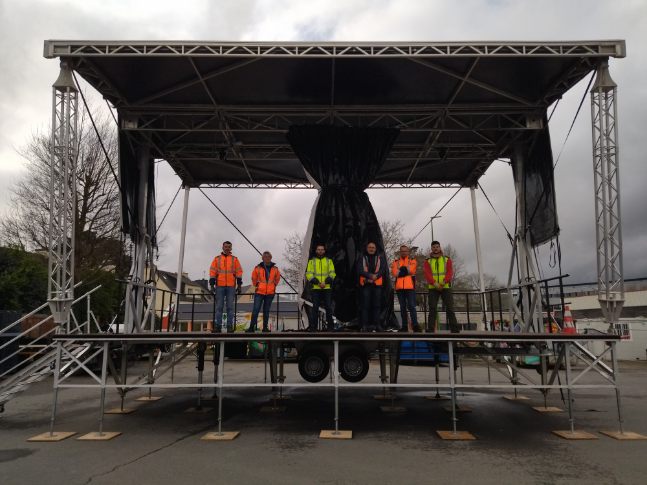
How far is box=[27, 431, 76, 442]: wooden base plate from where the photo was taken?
285 inches

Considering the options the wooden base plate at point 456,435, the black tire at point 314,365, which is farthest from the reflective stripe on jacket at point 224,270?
the wooden base plate at point 456,435

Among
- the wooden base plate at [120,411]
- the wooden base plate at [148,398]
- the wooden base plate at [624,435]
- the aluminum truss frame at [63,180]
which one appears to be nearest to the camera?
the wooden base plate at [624,435]

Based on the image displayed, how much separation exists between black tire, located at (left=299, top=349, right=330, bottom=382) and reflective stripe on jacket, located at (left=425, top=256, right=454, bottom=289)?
234 cm

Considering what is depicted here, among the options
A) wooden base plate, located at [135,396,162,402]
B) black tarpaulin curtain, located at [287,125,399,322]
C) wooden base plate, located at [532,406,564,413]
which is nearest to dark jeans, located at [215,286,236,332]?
black tarpaulin curtain, located at [287,125,399,322]

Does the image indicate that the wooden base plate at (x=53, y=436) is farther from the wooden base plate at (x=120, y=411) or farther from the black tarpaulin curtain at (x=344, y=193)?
the black tarpaulin curtain at (x=344, y=193)

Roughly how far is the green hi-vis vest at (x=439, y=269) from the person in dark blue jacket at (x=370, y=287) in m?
0.92

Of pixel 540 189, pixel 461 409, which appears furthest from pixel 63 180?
pixel 540 189

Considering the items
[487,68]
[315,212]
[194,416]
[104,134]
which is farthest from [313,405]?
[104,134]

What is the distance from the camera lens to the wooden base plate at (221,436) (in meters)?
7.25

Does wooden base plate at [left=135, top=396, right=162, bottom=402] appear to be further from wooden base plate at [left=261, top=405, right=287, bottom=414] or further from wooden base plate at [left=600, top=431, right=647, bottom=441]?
wooden base plate at [left=600, top=431, right=647, bottom=441]

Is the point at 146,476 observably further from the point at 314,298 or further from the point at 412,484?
the point at 314,298

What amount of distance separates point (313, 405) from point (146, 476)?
210 inches

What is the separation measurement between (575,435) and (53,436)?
25.1 ft

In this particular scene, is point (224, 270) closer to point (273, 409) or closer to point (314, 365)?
point (314, 365)
